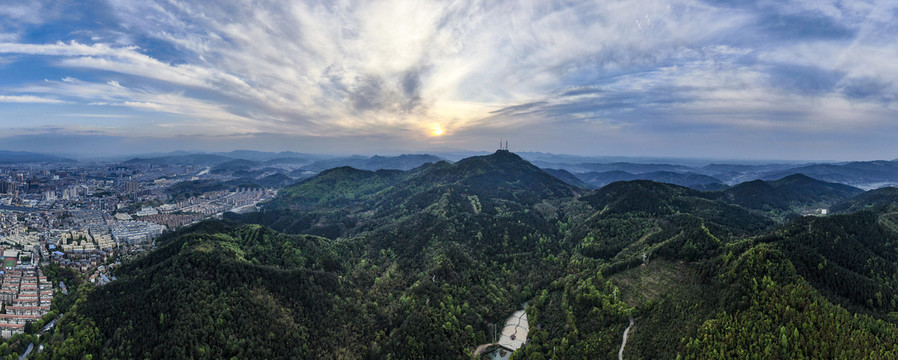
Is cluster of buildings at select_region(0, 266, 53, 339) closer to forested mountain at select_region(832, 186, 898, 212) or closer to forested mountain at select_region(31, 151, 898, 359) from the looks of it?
forested mountain at select_region(31, 151, 898, 359)

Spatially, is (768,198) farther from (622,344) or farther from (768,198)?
(622,344)

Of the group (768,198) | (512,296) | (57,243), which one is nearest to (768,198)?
(768,198)

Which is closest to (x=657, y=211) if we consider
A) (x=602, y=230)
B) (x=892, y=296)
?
(x=602, y=230)

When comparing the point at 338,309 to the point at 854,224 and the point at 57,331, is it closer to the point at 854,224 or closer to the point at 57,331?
the point at 57,331

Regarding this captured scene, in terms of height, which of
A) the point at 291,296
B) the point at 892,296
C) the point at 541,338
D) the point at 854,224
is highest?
the point at 854,224

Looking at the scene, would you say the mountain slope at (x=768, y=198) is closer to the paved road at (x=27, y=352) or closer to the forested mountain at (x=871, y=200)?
the forested mountain at (x=871, y=200)
